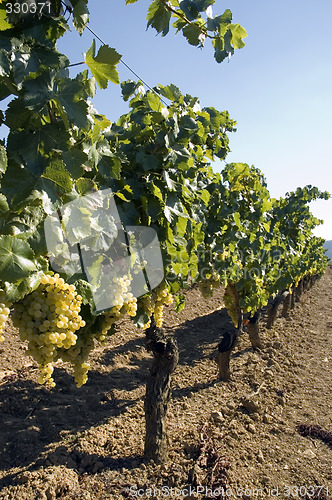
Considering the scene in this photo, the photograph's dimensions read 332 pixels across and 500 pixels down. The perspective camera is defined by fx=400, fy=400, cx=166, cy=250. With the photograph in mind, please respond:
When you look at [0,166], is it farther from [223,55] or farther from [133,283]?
[133,283]

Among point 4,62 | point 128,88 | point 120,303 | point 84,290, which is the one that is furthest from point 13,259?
point 128,88

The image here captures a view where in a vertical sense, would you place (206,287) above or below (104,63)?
below

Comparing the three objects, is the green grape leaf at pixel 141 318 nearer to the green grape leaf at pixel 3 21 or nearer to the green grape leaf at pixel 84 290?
the green grape leaf at pixel 84 290

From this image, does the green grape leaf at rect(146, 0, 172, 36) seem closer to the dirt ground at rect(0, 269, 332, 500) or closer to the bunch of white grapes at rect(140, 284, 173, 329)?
the bunch of white grapes at rect(140, 284, 173, 329)

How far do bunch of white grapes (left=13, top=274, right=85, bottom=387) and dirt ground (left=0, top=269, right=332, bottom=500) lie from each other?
2.41 meters

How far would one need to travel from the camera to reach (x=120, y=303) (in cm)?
237

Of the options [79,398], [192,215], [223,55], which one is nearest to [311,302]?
[79,398]

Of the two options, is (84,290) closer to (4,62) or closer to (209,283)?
(4,62)

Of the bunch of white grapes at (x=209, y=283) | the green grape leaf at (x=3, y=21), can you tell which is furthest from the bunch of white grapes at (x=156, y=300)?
the bunch of white grapes at (x=209, y=283)

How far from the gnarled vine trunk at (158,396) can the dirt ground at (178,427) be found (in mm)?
162

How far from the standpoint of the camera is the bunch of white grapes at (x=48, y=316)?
176 centimetres

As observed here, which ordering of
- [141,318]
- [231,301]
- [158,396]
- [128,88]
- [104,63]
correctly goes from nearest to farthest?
[104,63], [141,318], [128,88], [158,396], [231,301]

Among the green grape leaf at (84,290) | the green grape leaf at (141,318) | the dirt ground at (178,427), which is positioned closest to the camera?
the green grape leaf at (84,290)

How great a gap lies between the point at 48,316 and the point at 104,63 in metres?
1.10
